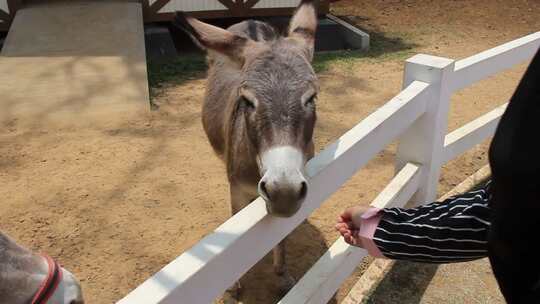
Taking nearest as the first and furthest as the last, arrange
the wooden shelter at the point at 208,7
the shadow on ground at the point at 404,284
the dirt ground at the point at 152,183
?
the shadow on ground at the point at 404,284, the dirt ground at the point at 152,183, the wooden shelter at the point at 208,7

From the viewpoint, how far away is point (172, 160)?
16.5ft

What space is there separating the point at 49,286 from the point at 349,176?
1.49m

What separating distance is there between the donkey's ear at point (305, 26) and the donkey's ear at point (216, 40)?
0.35 m

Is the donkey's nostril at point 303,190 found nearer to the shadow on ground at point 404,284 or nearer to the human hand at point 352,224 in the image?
the human hand at point 352,224

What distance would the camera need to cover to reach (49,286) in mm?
1689

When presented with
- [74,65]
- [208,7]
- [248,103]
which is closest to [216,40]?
[248,103]

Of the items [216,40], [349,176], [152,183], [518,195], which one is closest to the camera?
[518,195]

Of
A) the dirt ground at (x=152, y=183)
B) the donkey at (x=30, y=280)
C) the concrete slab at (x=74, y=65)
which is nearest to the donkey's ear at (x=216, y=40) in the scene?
the donkey at (x=30, y=280)

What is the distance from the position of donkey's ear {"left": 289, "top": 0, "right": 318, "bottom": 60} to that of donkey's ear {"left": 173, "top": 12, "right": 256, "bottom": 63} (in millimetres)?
353

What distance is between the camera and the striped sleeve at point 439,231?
6.07 ft

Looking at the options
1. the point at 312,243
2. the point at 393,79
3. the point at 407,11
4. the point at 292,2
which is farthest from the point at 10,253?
the point at 407,11

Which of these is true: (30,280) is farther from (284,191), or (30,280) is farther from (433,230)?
(433,230)

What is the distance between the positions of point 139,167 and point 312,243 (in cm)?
198

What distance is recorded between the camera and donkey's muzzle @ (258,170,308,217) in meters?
1.93
